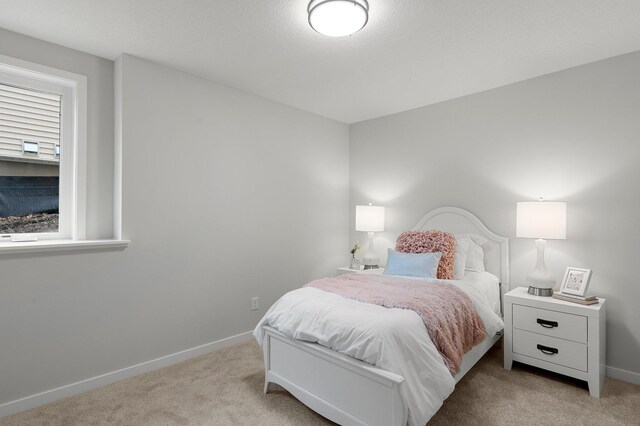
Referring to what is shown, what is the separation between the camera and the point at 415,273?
2.92 meters

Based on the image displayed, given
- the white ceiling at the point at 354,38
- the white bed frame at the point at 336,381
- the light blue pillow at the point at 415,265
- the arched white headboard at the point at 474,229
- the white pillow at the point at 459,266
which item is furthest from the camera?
the arched white headboard at the point at 474,229

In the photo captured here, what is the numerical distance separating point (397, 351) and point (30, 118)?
2.95 metres

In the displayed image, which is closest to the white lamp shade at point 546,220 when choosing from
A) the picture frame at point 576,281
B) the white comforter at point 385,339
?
the picture frame at point 576,281

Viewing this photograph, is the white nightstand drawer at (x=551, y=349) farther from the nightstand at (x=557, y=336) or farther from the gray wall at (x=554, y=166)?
the gray wall at (x=554, y=166)

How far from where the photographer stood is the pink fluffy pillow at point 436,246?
2.96m

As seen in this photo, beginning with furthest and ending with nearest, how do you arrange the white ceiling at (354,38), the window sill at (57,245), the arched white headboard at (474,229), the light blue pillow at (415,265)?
the arched white headboard at (474,229) → the light blue pillow at (415,265) → the window sill at (57,245) → the white ceiling at (354,38)

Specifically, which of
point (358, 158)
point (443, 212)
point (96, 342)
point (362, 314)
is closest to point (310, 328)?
point (362, 314)

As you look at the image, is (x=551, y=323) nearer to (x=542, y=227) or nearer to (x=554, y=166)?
(x=542, y=227)

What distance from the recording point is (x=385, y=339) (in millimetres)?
1713

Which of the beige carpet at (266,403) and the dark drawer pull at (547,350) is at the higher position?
the dark drawer pull at (547,350)

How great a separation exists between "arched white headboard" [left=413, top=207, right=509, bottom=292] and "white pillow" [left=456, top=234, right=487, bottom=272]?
0.22 ft

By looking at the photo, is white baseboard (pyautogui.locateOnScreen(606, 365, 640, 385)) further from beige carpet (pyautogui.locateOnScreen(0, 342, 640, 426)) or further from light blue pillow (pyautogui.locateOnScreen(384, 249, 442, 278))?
light blue pillow (pyautogui.locateOnScreen(384, 249, 442, 278))

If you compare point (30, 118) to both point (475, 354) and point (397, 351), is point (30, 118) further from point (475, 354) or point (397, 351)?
point (475, 354)

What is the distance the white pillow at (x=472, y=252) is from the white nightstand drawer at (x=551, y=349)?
67 centimetres
